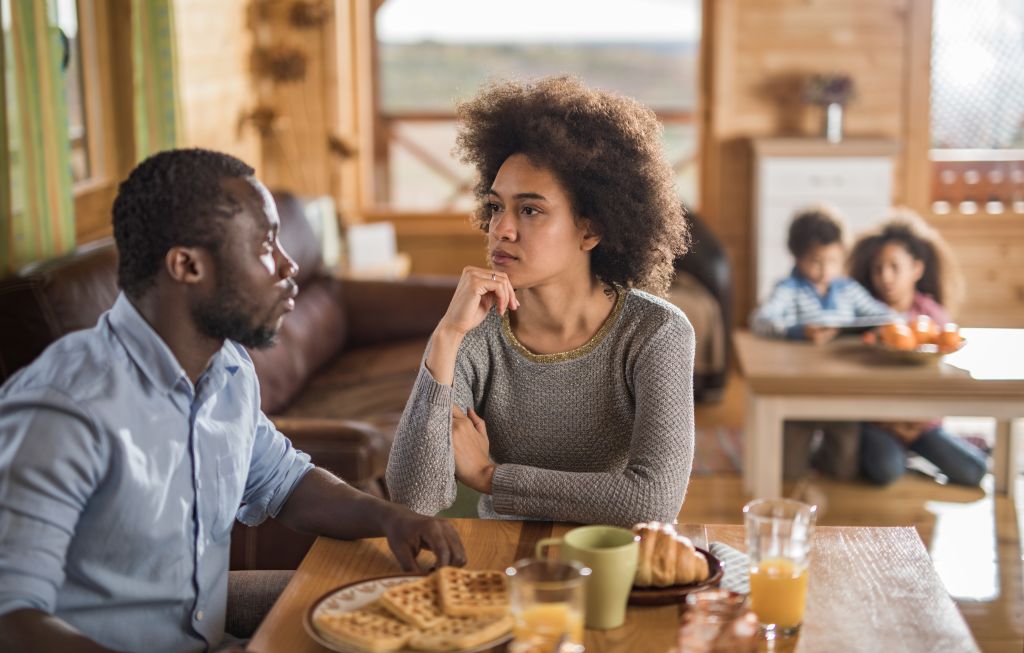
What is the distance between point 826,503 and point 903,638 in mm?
2521

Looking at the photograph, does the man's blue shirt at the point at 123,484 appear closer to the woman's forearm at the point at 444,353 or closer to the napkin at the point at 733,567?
the woman's forearm at the point at 444,353

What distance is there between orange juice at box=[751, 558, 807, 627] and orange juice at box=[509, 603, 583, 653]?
241 millimetres

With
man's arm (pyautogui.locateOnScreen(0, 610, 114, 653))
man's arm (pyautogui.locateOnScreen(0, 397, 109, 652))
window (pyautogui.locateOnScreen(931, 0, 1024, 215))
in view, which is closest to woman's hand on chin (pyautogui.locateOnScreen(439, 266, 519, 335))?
man's arm (pyautogui.locateOnScreen(0, 397, 109, 652))

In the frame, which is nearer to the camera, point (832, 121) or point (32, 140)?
point (32, 140)

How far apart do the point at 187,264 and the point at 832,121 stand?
4916 mm

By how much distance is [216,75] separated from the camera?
17.3 feet

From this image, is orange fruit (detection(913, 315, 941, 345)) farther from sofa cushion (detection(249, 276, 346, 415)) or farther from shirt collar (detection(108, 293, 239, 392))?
shirt collar (detection(108, 293, 239, 392))

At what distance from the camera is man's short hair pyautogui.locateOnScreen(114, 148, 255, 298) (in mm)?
1404

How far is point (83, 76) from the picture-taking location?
397cm

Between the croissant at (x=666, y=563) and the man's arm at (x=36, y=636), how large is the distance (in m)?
0.57

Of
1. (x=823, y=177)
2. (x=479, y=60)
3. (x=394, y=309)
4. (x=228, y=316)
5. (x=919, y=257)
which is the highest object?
(x=479, y=60)

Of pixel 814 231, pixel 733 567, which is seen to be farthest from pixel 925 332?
pixel 733 567

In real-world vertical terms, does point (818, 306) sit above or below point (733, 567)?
below

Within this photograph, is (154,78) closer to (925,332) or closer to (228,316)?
(925,332)
